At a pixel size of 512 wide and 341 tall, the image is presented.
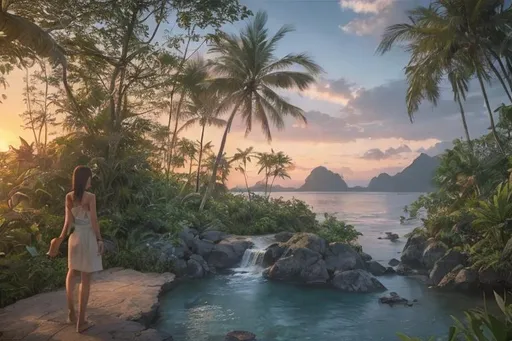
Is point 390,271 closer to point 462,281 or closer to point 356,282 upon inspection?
point 462,281

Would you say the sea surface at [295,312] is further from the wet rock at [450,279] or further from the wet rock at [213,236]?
the wet rock at [213,236]

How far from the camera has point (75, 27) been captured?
11648mm

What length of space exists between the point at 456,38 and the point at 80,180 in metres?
16.4

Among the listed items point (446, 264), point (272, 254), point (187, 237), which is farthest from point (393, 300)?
point (187, 237)

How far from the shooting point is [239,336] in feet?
24.3

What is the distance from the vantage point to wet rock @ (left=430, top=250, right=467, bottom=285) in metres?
13.2

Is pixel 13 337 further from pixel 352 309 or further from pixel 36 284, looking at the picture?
pixel 352 309

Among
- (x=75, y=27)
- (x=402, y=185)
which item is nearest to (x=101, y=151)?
(x=75, y=27)

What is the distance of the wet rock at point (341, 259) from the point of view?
13.9 m

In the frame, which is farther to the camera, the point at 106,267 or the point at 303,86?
the point at 303,86

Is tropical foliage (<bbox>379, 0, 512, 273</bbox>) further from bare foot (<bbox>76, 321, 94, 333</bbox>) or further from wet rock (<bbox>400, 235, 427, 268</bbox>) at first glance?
bare foot (<bbox>76, 321, 94, 333</bbox>)

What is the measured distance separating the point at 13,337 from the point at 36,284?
120 inches

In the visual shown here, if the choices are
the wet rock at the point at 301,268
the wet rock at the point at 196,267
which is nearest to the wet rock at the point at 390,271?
the wet rock at the point at 301,268

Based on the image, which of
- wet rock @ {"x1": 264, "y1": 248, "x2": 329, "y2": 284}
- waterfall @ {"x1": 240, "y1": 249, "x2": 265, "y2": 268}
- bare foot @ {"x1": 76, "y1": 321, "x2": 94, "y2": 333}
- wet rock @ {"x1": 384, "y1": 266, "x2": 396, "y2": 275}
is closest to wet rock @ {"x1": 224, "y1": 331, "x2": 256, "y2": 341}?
bare foot @ {"x1": 76, "y1": 321, "x2": 94, "y2": 333}
